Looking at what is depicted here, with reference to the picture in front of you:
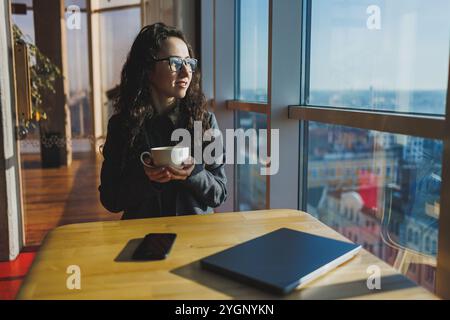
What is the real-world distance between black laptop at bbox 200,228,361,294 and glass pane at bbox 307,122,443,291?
47cm

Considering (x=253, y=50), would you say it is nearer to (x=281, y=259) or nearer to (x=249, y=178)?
(x=249, y=178)

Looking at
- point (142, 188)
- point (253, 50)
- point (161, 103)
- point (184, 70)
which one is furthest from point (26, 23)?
point (142, 188)

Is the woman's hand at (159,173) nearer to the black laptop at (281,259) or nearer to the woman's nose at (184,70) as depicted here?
the black laptop at (281,259)

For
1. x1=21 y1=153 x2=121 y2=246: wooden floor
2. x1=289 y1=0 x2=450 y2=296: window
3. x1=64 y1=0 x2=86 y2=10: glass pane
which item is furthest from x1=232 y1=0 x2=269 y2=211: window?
x1=64 y1=0 x2=86 y2=10: glass pane

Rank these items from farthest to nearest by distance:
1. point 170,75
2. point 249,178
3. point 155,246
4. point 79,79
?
point 79,79 < point 249,178 < point 170,75 < point 155,246

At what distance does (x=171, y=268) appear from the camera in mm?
749

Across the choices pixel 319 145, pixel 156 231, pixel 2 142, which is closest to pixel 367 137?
pixel 319 145

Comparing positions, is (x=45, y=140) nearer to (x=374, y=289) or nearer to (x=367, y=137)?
(x=367, y=137)

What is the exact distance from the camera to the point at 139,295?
2.13ft

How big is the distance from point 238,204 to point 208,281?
8.60ft

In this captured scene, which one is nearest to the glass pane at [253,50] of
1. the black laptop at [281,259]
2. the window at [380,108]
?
the window at [380,108]

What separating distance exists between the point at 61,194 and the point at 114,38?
1353mm

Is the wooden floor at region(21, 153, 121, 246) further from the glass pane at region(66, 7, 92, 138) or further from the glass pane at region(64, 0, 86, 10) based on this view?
the glass pane at region(64, 0, 86, 10)

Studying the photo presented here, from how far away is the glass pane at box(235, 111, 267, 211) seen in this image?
109 inches
